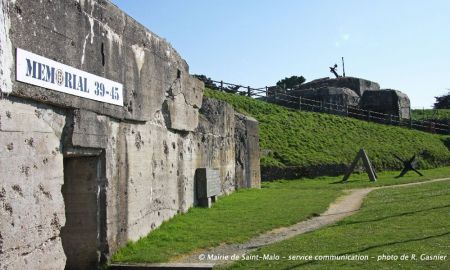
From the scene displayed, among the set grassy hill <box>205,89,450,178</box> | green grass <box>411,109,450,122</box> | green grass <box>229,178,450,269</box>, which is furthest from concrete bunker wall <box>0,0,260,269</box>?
green grass <box>411,109,450,122</box>

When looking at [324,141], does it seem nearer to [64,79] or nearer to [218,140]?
[218,140]

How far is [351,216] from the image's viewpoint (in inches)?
436

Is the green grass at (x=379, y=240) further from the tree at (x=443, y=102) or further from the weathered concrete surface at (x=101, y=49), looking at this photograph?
the tree at (x=443, y=102)

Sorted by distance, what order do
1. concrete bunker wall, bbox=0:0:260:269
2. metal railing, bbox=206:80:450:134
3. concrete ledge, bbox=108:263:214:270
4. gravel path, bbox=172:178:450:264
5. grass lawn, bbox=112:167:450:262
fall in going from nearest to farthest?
concrete bunker wall, bbox=0:0:260:269 < concrete ledge, bbox=108:263:214:270 < gravel path, bbox=172:178:450:264 < grass lawn, bbox=112:167:450:262 < metal railing, bbox=206:80:450:134

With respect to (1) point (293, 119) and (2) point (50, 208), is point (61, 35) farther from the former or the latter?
(1) point (293, 119)

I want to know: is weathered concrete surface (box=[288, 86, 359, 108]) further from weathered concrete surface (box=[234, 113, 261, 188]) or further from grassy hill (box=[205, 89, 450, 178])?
weathered concrete surface (box=[234, 113, 261, 188])

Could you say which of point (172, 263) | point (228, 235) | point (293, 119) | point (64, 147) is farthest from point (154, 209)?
point (293, 119)

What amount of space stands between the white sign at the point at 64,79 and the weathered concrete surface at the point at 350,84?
37623 millimetres

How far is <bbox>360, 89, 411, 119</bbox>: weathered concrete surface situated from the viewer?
133ft

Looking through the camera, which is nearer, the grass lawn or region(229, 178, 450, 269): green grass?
region(229, 178, 450, 269): green grass

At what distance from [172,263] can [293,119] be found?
25.4 m

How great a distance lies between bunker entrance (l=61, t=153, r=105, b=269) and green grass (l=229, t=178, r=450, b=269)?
198cm

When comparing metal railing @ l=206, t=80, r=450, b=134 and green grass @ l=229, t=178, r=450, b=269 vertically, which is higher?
metal railing @ l=206, t=80, r=450, b=134

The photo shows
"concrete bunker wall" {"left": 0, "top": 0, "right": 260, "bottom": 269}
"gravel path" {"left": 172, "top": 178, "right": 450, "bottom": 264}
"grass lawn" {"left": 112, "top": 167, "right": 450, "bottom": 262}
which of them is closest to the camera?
"concrete bunker wall" {"left": 0, "top": 0, "right": 260, "bottom": 269}
